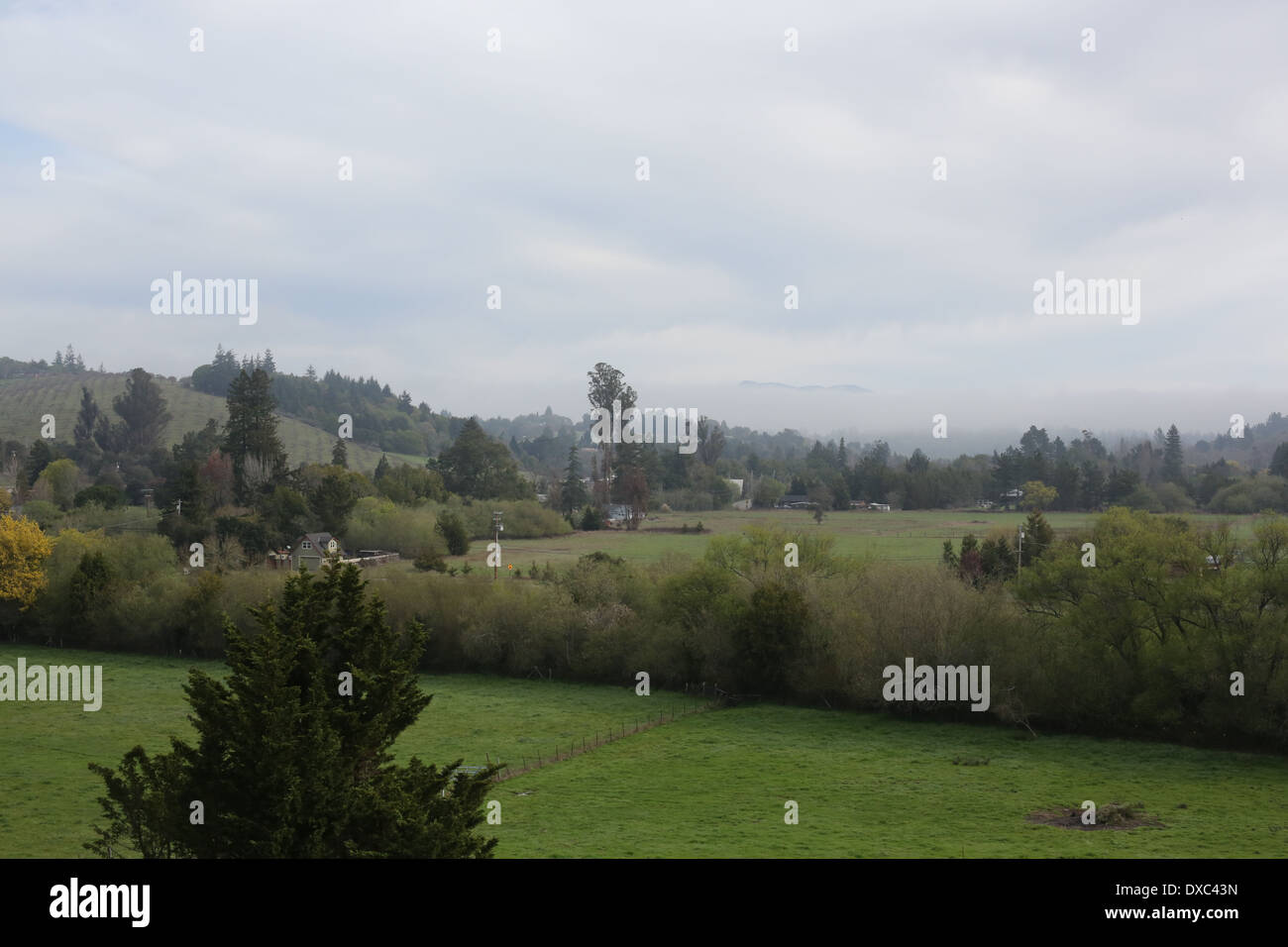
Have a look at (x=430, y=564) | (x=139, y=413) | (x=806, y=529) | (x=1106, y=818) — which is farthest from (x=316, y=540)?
(x=139, y=413)

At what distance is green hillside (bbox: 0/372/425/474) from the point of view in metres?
151

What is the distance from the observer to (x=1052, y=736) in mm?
36344

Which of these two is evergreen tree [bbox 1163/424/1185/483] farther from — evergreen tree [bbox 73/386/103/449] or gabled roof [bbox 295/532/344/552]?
evergreen tree [bbox 73/386/103/449]

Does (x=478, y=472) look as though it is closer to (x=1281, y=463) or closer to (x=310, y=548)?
(x=310, y=548)

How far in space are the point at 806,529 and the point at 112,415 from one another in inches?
5540

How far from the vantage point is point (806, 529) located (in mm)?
63031

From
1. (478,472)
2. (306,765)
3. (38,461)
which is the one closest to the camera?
(306,765)

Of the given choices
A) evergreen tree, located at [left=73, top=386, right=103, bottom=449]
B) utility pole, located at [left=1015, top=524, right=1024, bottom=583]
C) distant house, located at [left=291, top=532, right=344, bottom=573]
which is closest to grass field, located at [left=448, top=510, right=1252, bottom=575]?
utility pole, located at [left=1015, top=524, right=1024, bottom=583]

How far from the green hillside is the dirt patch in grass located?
419 ft

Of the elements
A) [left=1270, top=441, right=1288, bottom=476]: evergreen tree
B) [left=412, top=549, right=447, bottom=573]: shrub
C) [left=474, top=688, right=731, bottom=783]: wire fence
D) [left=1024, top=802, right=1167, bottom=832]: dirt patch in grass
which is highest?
[left=1270, top=441, right=1288, bottom=476]: evergreen tree

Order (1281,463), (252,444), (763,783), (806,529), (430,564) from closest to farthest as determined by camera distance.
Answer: (763,783) → (806,529) → (430,564) → (252,444) → (1281,463)

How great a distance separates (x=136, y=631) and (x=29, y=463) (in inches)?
2728
